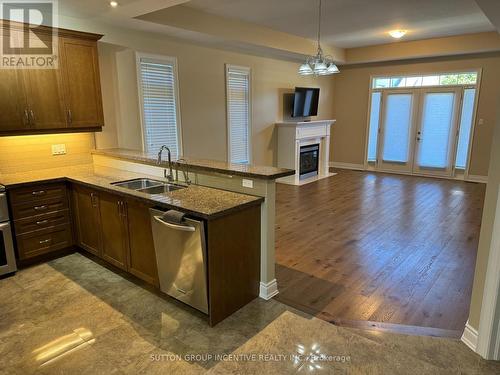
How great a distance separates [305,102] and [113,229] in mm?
5759

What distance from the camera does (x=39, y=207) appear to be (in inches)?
134

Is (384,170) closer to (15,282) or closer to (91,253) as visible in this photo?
(91,253)

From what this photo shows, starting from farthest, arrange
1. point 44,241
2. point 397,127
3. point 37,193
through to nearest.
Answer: point 397,127 → point 44,241 → point 37,193

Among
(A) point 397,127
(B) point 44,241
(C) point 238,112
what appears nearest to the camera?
(B) point 44,241

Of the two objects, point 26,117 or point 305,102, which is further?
point 305,102

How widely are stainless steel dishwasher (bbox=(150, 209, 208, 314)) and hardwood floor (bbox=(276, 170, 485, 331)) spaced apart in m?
0.80

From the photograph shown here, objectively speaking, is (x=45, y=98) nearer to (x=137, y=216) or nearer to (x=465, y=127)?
(x=137, y=216)

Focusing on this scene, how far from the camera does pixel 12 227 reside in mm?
3223

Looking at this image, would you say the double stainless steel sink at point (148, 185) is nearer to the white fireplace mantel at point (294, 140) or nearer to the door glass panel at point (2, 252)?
the door glass panel at point (2, 252)

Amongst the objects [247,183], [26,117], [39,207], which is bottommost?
[39,207]

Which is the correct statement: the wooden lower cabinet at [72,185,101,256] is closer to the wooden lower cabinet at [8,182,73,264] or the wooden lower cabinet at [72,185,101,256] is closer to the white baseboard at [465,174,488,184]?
the wooden lower cabinet at [8,182,73,264]

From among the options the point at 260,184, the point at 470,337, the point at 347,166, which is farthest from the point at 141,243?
the point at 347,166

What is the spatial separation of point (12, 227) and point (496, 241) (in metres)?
3.98

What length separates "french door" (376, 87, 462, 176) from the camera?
7.59 meters
